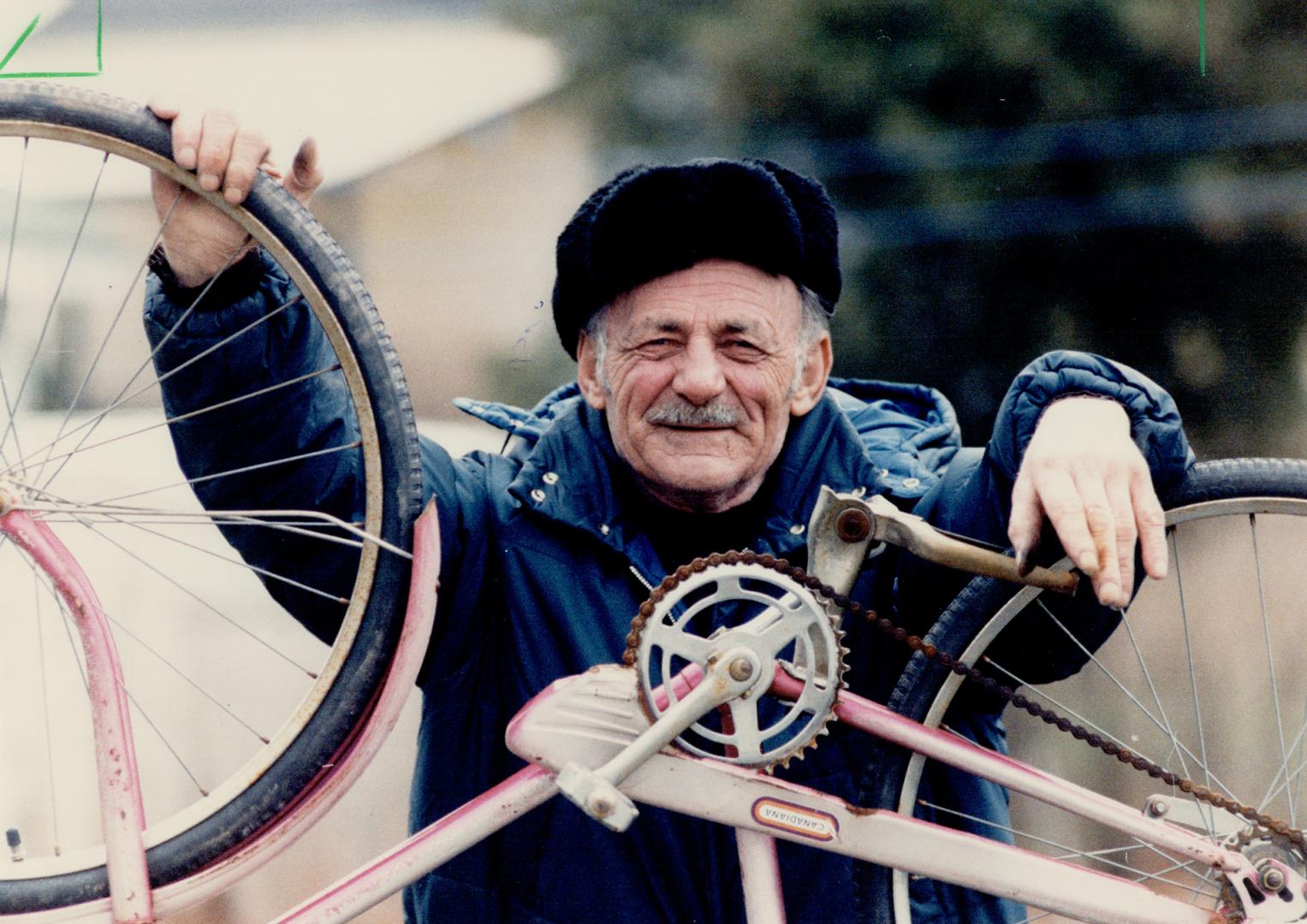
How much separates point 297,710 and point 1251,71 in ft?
8.92

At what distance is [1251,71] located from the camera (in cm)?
337

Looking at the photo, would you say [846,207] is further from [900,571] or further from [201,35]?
[900,571]

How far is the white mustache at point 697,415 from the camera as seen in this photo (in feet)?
6.37

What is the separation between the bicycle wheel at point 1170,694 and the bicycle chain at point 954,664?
2cm

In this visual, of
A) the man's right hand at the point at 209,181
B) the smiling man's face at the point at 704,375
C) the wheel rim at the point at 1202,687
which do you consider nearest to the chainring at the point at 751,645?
the smiling man's face at the point at 704,375

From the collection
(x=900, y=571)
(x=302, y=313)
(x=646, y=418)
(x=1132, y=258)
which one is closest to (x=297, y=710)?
(x=302, y=313)

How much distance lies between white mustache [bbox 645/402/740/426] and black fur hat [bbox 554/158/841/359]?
18 cm

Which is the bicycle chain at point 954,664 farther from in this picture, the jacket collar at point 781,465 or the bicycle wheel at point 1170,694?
the jacket collar at point 781,465

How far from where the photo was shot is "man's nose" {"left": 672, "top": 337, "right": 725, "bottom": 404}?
1920 millimetres

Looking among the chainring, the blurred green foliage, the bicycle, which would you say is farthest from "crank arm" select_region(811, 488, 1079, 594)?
the blurred green foliage

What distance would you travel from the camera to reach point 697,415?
194cm

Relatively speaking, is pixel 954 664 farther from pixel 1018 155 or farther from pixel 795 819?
pixel 1018 155

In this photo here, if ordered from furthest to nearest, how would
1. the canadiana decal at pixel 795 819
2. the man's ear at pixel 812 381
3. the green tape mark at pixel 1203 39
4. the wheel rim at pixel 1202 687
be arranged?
1. the green tape mark at pixel 1203 39
2. the wheel rim at pixel 1202 687
3. the man's ear at pixel 812 381
4. the canadiana decal at pixel 795 819

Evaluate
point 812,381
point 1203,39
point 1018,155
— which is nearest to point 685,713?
point 812,381
